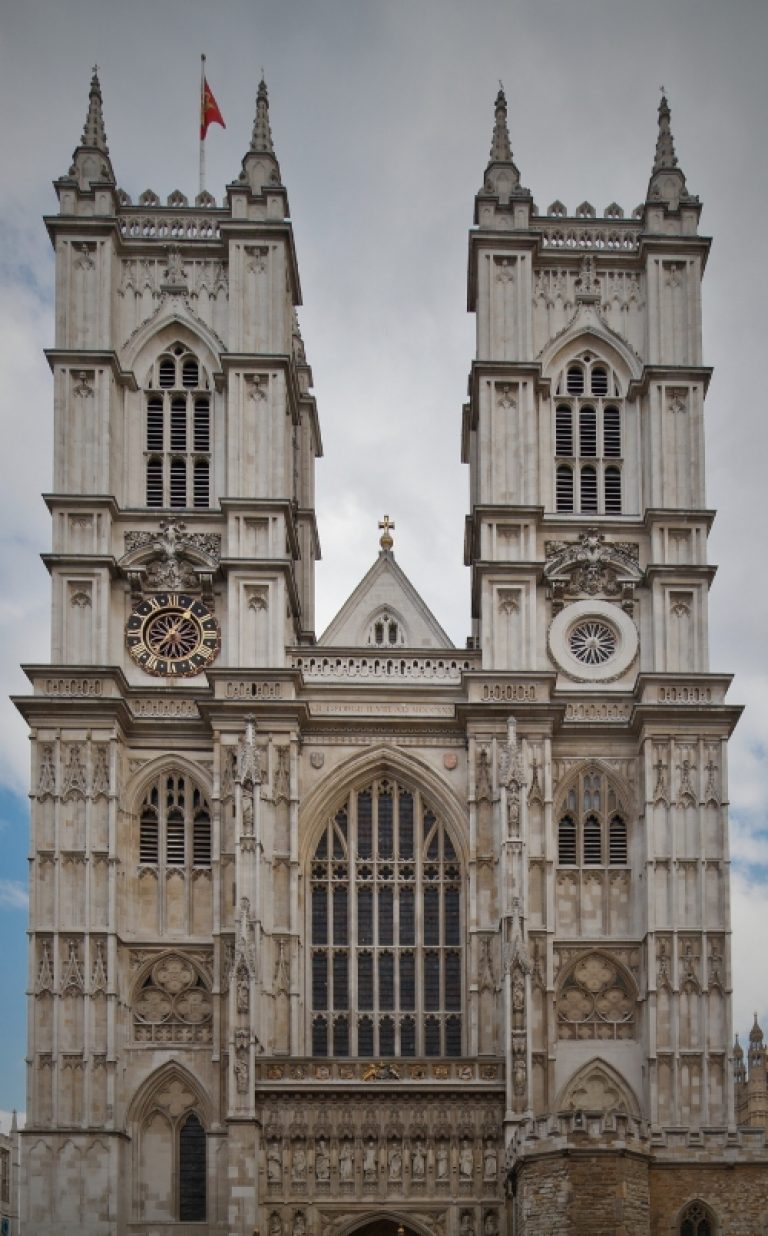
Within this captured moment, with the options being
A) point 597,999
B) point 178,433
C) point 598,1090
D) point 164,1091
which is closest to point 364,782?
point 597,999

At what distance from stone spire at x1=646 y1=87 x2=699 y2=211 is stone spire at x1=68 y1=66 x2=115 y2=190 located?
43.6 ft

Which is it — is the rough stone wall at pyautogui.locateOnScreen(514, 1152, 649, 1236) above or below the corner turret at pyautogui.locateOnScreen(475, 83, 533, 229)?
below

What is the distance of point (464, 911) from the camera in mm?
50750

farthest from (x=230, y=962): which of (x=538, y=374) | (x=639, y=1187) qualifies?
(x=538, y=374)

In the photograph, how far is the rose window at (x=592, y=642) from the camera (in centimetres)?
5291

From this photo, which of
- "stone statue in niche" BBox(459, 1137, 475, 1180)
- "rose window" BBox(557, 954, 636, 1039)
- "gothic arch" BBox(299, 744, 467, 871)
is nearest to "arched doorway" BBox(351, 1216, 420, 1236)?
"stone statue in niche" BBox(459, 1137, 475, 1180)

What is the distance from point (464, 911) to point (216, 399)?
1363 centimetres

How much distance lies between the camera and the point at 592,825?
51719 millimetres

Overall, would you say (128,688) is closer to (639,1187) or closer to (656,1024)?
(656,1024)

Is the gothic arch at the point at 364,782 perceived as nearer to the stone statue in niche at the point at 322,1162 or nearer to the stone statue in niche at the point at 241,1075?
the stone statue in niche at the point at 241,1075

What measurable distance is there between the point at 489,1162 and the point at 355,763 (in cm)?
954

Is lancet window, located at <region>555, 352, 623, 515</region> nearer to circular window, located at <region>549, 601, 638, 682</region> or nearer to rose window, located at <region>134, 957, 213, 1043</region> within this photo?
circular window, located at <region>549, 601, 638, 682</region>

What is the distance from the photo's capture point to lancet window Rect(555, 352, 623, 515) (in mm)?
54375

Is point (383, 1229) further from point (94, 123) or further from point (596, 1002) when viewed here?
point (94, 123)
